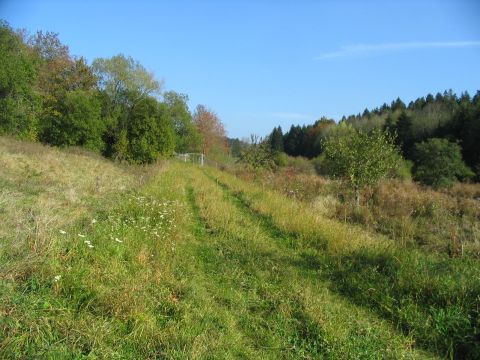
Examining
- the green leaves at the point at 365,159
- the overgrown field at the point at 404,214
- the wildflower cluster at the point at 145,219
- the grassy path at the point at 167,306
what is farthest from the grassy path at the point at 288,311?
the green leaves at the point at 365,159

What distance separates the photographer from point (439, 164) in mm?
27672

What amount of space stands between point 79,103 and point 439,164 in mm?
27603

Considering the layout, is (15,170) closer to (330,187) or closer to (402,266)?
(402,266)

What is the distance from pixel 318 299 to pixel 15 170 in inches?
443

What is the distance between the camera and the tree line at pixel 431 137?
27.8m

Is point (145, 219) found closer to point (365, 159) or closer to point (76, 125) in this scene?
point (365, 159)

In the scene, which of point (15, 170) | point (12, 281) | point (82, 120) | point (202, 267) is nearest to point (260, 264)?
point (202, 267)

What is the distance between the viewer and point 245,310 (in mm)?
5129

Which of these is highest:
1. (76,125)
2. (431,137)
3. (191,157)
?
(431,137)

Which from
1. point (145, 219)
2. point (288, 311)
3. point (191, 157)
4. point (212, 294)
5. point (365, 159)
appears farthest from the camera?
point (191, 157)

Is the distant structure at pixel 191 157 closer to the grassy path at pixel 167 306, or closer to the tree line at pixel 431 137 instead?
the tree line at pixel 431 137

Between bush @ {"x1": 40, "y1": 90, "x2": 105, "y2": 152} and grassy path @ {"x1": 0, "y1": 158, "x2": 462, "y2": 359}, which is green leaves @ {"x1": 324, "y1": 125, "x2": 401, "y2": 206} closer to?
grassy path @ {"x1": 0, "y1": 158, "x2": 462, "y2": 359}

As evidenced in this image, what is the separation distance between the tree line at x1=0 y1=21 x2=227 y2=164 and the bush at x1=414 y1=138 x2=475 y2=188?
64.2 feet

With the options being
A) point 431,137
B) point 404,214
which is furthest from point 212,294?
point 431,137
